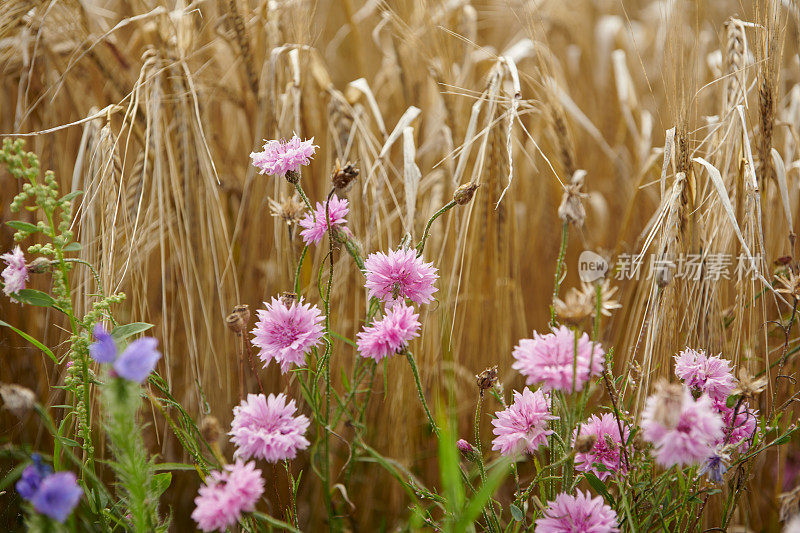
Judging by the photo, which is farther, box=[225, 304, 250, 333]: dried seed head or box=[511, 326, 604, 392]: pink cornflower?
box=[225, 304, 250, 333]: dried seed head

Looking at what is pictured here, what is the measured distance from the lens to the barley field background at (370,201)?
2.25 ft

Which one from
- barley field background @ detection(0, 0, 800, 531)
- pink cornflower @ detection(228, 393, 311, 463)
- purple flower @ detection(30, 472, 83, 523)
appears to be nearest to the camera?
purple flower @ detection(30, 472, 83, 523)

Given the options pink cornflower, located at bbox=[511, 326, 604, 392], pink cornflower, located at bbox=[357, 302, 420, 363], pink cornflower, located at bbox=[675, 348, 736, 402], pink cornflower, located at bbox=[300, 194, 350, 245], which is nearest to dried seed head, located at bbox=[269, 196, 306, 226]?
pink cornflower, located at bbox=[300, 194, 350, 245]

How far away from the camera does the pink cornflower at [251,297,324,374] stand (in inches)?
20.3

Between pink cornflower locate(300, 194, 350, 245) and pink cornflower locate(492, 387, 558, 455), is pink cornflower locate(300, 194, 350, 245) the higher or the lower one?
the higher one

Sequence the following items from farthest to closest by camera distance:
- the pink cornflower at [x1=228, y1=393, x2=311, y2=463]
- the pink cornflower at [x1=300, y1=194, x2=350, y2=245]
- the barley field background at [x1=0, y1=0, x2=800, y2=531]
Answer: the barley field background at [x1=0, y1=0, x2=800, y2=531]
the pink cornflower at [x1=300, y1=194, x2=350, y2=245]
the pink cornflower at [x1=228, y1=393, x2=311, y2=463]

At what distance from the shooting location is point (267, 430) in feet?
1.58

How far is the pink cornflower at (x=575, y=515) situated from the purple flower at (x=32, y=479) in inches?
14.6

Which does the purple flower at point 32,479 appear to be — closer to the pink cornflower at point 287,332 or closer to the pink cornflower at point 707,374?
the pink cornflower at point 287,332

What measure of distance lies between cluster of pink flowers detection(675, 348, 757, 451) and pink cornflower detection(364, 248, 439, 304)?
9.5 inches

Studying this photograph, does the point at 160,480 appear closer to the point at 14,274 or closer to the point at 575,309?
the point at 14,274

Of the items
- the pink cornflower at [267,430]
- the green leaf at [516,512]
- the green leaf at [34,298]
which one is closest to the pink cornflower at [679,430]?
the green leaf at [516,512]

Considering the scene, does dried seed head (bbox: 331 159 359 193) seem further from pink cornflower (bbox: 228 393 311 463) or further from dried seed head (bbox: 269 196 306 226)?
pink cornflower (bbox: 228 393 311 463)

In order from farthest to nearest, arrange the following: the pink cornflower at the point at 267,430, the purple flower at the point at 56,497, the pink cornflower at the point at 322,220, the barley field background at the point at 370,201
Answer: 1. the barley field background at the point at 370,201
2. the pink cornflower at the point at 322,220
3. the pink cornflower at the point at 267,430
4. the purple flower at the point at 56,497
